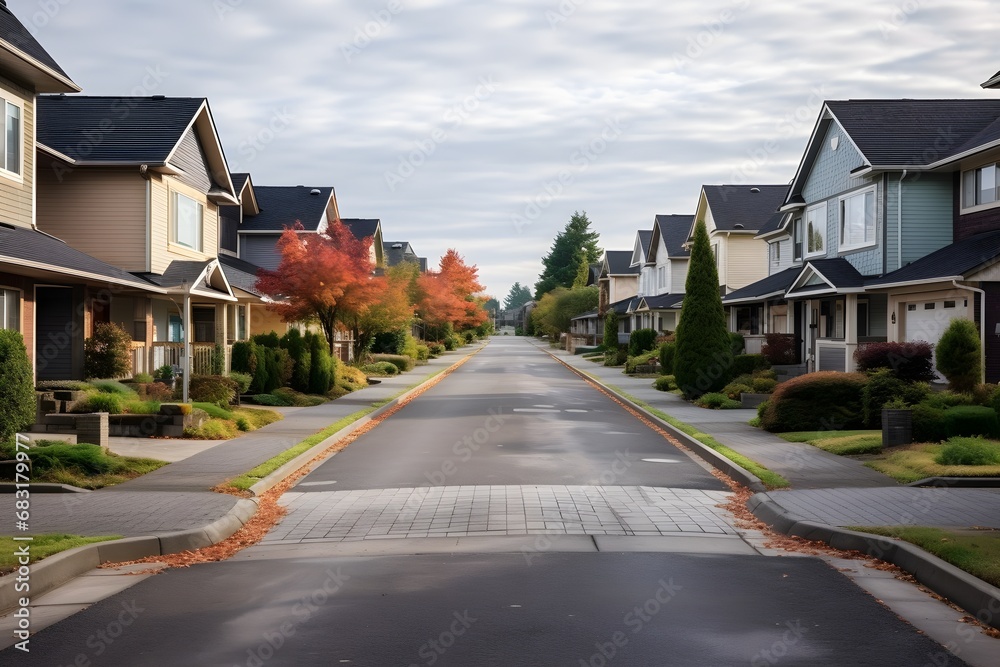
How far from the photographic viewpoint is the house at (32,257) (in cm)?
1780

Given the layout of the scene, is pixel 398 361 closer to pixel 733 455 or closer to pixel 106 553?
pixel 733 455

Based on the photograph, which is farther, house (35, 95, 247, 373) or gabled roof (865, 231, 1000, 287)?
house (35, 95, 247, 373)

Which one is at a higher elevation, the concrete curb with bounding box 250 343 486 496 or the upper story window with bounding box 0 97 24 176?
the upper story window with bounding box 0 97 24 176

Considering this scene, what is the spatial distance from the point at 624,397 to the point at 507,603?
73.3 ft

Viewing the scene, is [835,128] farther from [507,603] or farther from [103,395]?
[507,603]

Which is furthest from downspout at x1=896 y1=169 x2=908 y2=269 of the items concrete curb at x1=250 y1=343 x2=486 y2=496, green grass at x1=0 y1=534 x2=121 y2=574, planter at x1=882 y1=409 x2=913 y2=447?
green grass at x1=0 y1=534 x2=121 y2=574

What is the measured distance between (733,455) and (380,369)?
94.3ft

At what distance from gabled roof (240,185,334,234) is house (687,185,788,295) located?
19286 millimetres

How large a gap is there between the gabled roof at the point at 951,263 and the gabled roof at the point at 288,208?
88.0ft

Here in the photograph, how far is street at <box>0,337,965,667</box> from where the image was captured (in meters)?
5.96

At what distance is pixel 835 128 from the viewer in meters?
31.6

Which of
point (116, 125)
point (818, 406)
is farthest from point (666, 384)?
point (116, 125)

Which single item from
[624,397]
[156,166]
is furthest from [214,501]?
[624,397]

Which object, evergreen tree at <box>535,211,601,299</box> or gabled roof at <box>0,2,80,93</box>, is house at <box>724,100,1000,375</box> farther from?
evergreen tree at <box>535,211,601,299</box>
